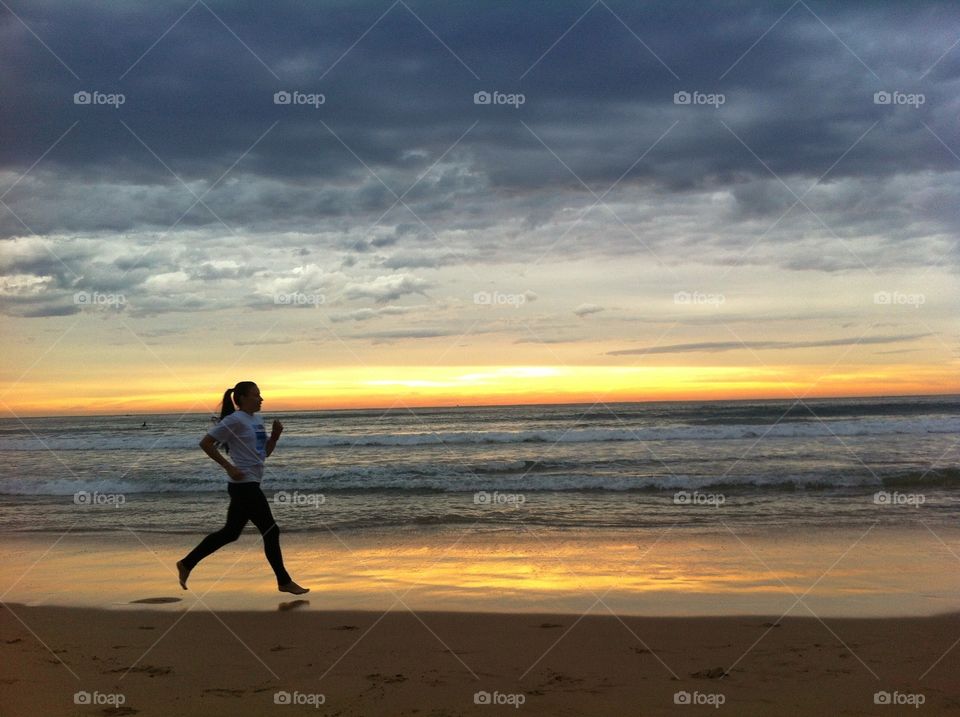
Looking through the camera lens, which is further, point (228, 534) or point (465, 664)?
point (228, 534)

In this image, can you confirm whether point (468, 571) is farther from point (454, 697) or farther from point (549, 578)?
point (454, 697)

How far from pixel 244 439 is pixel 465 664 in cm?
257

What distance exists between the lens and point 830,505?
13.7 meters

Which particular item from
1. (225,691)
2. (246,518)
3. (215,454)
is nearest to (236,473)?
(215,454)

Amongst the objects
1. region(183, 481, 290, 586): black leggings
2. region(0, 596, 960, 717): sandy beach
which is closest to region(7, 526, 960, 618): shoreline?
region(0, 596, 960, 717): sandy beach

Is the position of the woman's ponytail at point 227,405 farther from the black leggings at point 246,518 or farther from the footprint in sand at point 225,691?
the footprint in sand at point 225,691

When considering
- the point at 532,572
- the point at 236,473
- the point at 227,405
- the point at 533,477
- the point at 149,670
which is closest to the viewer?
the point at 149,670

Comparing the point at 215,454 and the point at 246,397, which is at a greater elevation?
the point at 246,397

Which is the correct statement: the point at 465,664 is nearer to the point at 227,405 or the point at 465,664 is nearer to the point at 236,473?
the point at 236,473

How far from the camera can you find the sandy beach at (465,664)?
473cm

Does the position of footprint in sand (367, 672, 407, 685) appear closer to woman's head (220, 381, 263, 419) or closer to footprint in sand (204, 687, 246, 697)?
footprint in sand (204, 687, 246, 697)

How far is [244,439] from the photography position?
672 centimetres

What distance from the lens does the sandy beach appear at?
186 inches

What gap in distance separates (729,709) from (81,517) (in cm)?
1204
